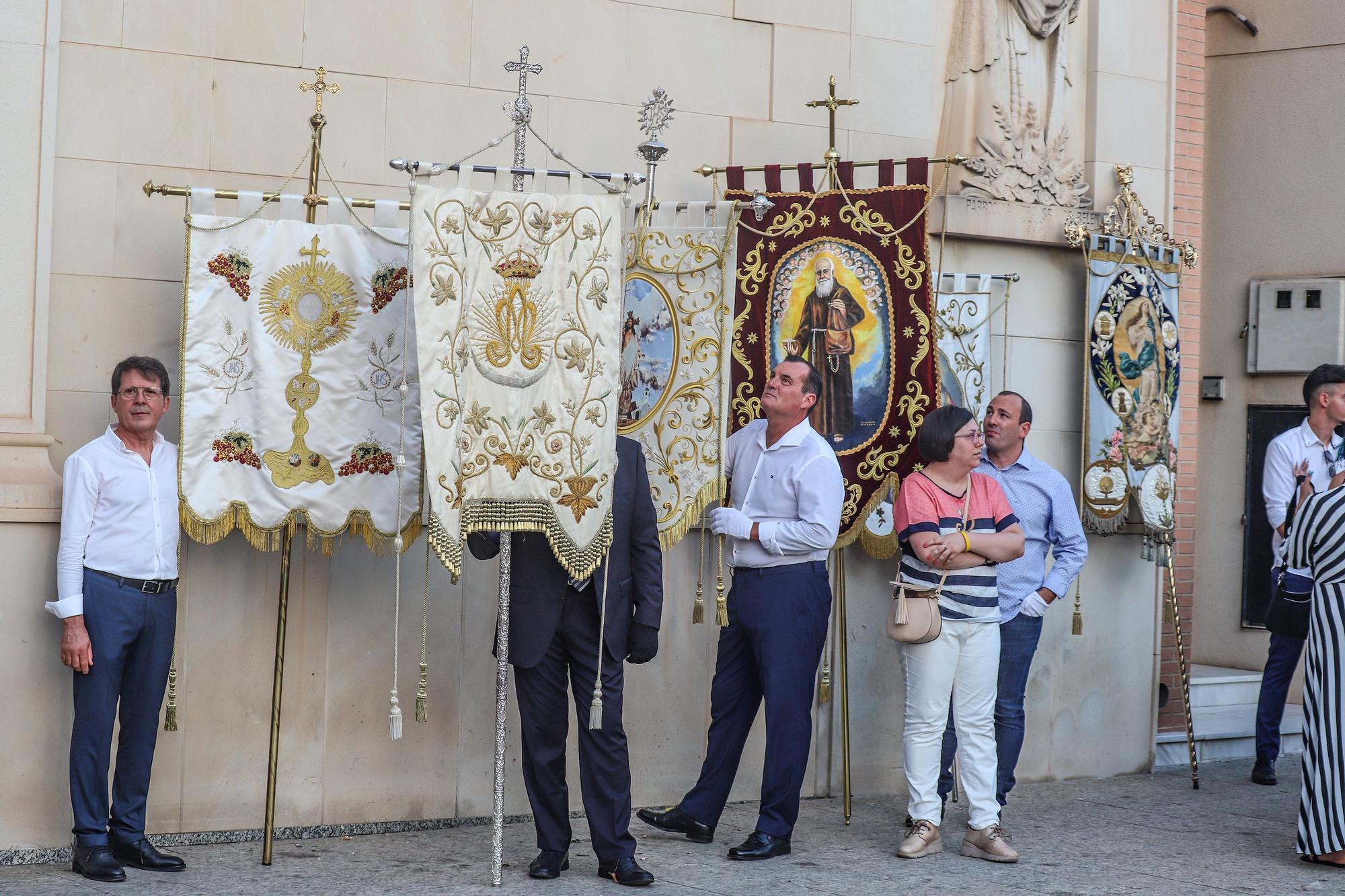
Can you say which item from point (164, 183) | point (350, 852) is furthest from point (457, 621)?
point (164, 183)

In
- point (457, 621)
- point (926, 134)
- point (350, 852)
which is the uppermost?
point (926, 134)

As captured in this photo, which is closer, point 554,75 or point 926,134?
point 554,75

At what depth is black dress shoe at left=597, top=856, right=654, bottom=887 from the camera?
5484 mm

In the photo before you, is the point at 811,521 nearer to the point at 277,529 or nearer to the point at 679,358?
the point at 679,358

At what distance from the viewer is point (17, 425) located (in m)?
5.75

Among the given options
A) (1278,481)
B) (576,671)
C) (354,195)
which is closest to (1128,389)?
(1278,481)

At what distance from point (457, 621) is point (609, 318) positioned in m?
1.74

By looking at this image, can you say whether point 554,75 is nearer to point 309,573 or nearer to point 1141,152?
point 309,573

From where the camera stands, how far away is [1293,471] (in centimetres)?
762

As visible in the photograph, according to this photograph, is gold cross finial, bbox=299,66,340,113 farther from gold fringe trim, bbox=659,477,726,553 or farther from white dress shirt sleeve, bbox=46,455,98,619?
gold fringe trim, bbox=659,477,726,553

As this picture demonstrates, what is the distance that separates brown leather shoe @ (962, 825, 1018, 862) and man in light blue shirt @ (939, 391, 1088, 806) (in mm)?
486

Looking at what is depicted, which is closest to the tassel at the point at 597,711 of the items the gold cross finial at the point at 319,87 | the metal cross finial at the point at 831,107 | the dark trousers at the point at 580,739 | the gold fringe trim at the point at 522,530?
the dark trousers at the point at 580,739

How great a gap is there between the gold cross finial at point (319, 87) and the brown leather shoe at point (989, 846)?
387cm

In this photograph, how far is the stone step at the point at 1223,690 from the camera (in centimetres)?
879
